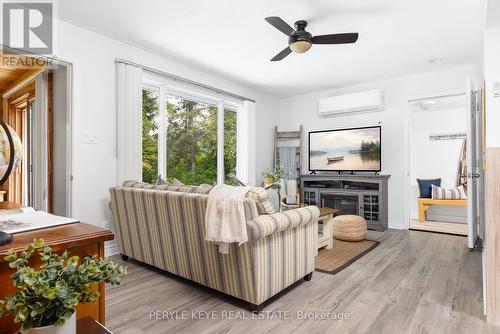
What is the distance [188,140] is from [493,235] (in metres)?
3.74

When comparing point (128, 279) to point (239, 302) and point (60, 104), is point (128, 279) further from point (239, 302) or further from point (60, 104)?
point (60, 104)

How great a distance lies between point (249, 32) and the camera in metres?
3.21

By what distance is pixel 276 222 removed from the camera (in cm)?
198

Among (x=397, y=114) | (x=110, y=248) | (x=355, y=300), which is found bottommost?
(x=355, y=300)

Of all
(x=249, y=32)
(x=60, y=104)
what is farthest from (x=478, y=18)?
A: (x=60, y=104)

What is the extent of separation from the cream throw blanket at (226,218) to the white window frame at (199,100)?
2.21 m

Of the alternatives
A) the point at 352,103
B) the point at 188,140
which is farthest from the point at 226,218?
the point at 352,103

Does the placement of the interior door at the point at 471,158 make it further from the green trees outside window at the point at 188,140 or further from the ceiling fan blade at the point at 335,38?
the green trees outside window at the point at 188,140

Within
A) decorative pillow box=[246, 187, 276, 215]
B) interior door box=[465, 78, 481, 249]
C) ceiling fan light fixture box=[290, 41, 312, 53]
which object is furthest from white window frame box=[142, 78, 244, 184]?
interior door box=[465, 78, 481, 249]

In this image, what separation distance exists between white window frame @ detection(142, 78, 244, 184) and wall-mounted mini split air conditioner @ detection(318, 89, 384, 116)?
1589mm

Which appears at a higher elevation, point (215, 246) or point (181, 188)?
point (181, 188)

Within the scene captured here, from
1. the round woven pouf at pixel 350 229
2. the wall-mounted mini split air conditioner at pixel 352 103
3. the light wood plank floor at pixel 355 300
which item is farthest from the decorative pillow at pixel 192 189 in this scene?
the wall-mounted mini split air conditioner at pixel 352 103

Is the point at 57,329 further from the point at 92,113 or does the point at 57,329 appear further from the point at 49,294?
the point at 92,113

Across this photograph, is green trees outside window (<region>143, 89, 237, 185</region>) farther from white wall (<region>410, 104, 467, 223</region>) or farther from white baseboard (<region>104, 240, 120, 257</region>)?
white wall (<region>410, 104, 467, 223</region>)
